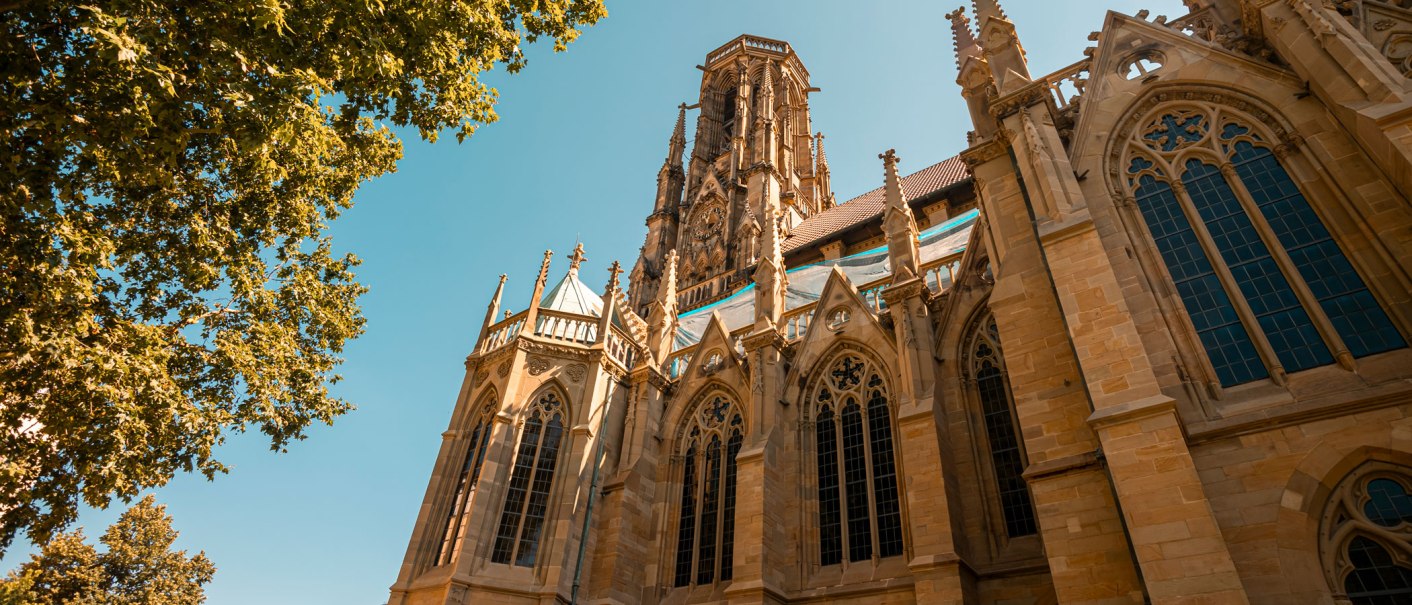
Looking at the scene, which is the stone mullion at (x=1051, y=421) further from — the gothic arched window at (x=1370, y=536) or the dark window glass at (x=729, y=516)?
the dark window glass at (x=729, y=516)

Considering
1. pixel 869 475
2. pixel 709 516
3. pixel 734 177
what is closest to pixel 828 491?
pixel 869 475

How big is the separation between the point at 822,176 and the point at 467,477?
112 ft

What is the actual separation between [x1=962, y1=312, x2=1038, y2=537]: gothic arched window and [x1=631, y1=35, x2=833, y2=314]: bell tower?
594 inches

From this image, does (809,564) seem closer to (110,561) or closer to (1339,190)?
(1339,190)

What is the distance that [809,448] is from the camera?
50.6 feet

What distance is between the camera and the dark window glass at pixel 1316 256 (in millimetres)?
8195

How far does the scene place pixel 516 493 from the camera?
16.2 m

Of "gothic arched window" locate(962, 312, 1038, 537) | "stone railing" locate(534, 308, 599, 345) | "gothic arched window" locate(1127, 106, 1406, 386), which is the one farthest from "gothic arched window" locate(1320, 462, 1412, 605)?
"stone railing" locate(534, 308, 599, 345)

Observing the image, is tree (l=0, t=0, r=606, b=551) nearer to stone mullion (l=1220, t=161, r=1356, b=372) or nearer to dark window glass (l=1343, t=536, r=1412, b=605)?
stone mullion (l=1220, t=161, r=1356, b=372)

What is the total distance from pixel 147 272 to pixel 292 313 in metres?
2.19

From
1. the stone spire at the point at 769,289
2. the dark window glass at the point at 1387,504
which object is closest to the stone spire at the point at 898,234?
the stone spire at the point at 769,289

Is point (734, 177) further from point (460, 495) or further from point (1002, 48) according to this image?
point (460, 495)

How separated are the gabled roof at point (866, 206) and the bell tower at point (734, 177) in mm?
1324

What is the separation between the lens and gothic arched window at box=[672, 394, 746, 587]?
1557 centimetres
